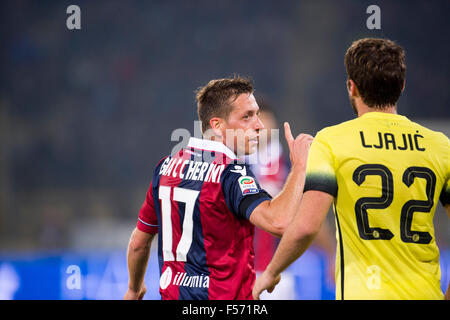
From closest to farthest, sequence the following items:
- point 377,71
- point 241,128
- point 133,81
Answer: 1. point 377,71
2. point 241,128
3. point 133,81

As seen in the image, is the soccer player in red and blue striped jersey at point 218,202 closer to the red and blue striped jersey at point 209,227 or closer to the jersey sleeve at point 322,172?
the red and blue striped jersey at point 209,227

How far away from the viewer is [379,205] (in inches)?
94.3

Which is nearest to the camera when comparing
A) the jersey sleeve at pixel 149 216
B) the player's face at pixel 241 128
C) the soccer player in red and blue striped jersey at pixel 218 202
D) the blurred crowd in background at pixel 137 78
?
the soccer player in red and blue striped jersey at pixel 218 202

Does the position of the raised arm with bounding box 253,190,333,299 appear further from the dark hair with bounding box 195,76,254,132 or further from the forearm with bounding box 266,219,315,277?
the dark hair with bounding box 195,76,254,132

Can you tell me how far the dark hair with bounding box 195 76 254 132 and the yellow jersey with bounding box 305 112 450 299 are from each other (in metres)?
0.78

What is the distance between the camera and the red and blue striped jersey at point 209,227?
111 inches

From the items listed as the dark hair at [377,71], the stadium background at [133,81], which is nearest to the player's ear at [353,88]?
the dark hair at [377,71]

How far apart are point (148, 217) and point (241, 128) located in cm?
73

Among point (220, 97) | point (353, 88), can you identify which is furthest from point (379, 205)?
point (220, 97)

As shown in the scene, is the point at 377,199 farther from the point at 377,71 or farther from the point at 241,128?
the point at 241,128

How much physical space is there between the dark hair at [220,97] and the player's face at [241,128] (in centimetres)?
3

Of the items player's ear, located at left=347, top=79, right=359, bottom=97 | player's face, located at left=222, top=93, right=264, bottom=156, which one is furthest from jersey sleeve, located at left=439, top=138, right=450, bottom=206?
player's face, located at left=222, top=93, right=264, bottom=156

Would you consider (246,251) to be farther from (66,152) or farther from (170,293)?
(66,152)
